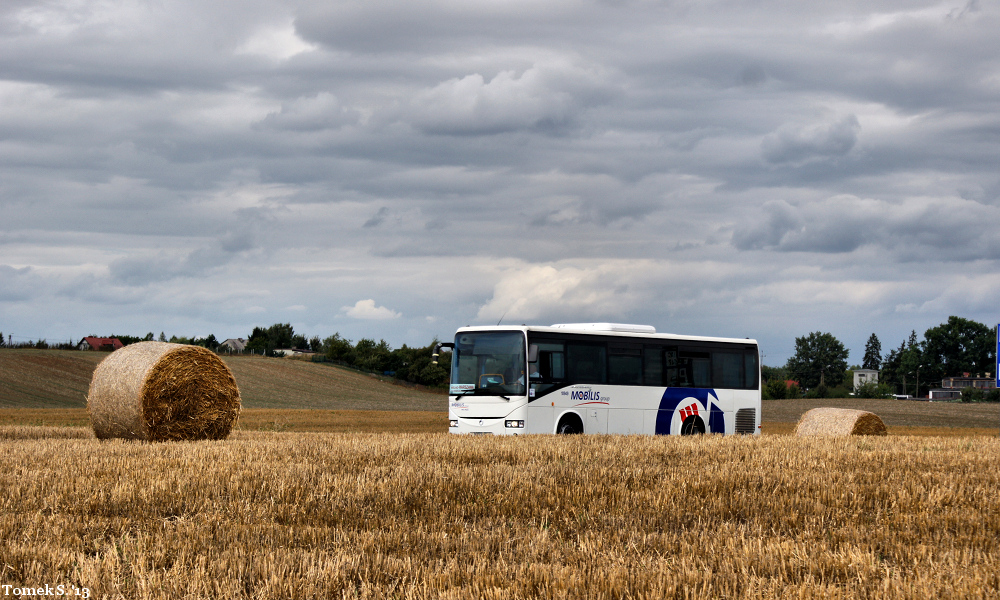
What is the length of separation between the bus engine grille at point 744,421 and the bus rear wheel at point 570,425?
5683 mm

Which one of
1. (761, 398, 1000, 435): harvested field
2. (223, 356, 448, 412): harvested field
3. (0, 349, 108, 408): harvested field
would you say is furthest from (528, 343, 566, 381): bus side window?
(223, 356, 448, 412): harvested field

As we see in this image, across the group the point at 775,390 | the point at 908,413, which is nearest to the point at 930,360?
the point at 775,390

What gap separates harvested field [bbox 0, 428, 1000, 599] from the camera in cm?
566

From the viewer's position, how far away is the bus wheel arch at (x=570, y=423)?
23031 mm

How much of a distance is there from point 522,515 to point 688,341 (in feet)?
59.3

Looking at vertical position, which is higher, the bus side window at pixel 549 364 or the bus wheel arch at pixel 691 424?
the bus side window at pixel 549 364

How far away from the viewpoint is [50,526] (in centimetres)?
734

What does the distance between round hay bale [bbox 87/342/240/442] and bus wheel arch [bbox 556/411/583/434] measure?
8109 mm

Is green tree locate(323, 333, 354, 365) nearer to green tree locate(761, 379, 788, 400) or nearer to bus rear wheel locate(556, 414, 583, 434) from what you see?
green tree locate(761, 379, 788, 400)

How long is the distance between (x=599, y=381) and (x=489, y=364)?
3.11m

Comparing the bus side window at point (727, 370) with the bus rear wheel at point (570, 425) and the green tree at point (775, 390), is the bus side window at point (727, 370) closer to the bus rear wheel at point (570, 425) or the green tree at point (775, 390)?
the bus rear wheel at point (570, 425)

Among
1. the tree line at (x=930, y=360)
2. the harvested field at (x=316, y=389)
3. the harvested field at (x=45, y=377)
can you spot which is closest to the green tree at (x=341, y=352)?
the harvested field at (x=316, y=389)

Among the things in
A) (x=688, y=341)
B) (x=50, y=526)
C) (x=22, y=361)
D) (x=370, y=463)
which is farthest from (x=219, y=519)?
(x=22, y=361)

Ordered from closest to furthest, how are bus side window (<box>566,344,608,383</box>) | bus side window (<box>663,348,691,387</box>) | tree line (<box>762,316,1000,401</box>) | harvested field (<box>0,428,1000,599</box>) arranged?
harvested field (<box>0,428,1000,599</box>), bus side window (<box>566,344,608,383</box>), bus side window (<box>663,348,691,387</box>), tree line (<box>762,316,1000,401</box>)
